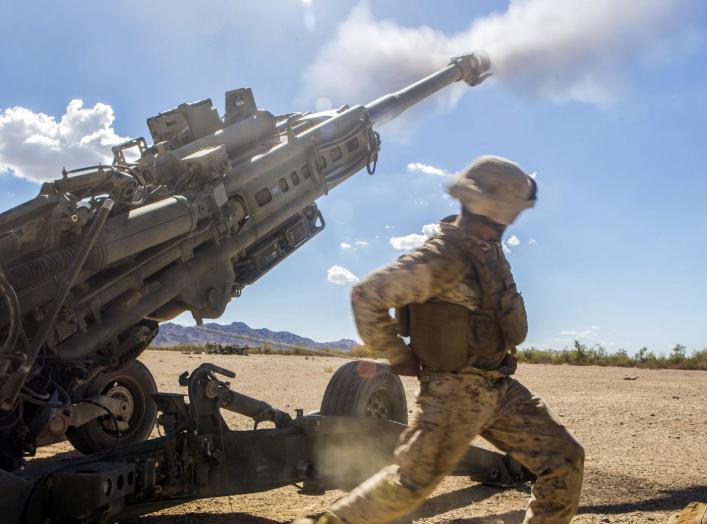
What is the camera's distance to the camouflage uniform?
122 inches

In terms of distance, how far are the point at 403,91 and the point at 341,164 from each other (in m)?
1.76

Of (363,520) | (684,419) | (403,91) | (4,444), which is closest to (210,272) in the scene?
(4,444)

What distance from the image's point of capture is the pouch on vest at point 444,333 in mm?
3205

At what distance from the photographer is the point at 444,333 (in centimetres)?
320

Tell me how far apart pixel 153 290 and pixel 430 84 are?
5256mm

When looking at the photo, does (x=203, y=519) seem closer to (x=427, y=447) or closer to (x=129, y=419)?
(x=129, y=419)

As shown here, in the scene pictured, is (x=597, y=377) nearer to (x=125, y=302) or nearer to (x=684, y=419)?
(x=684, y=419)

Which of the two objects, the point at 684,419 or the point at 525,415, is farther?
the point at 684,419

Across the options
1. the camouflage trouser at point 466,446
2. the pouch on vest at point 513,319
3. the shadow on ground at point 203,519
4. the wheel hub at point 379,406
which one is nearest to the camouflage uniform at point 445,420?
the camouflage trouser at point 466,446

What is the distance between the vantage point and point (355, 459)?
4.71 metres

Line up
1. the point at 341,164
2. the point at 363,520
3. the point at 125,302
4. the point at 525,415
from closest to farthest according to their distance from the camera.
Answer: the point at 363,520 → the point at 525,415 → the point at 125,302 → the point at 341,164

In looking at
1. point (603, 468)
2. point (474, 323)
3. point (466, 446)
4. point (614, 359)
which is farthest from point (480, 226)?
point (614, 359)

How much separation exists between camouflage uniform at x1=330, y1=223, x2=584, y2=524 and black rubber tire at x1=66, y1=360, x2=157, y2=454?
130 inches

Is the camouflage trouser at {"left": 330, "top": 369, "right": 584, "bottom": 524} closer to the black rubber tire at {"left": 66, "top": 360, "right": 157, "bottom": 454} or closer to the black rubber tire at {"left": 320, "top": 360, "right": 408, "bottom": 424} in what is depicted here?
the black rubber tire at {"left": 320, "top": 360, "right": 408, "bottom": 424}
